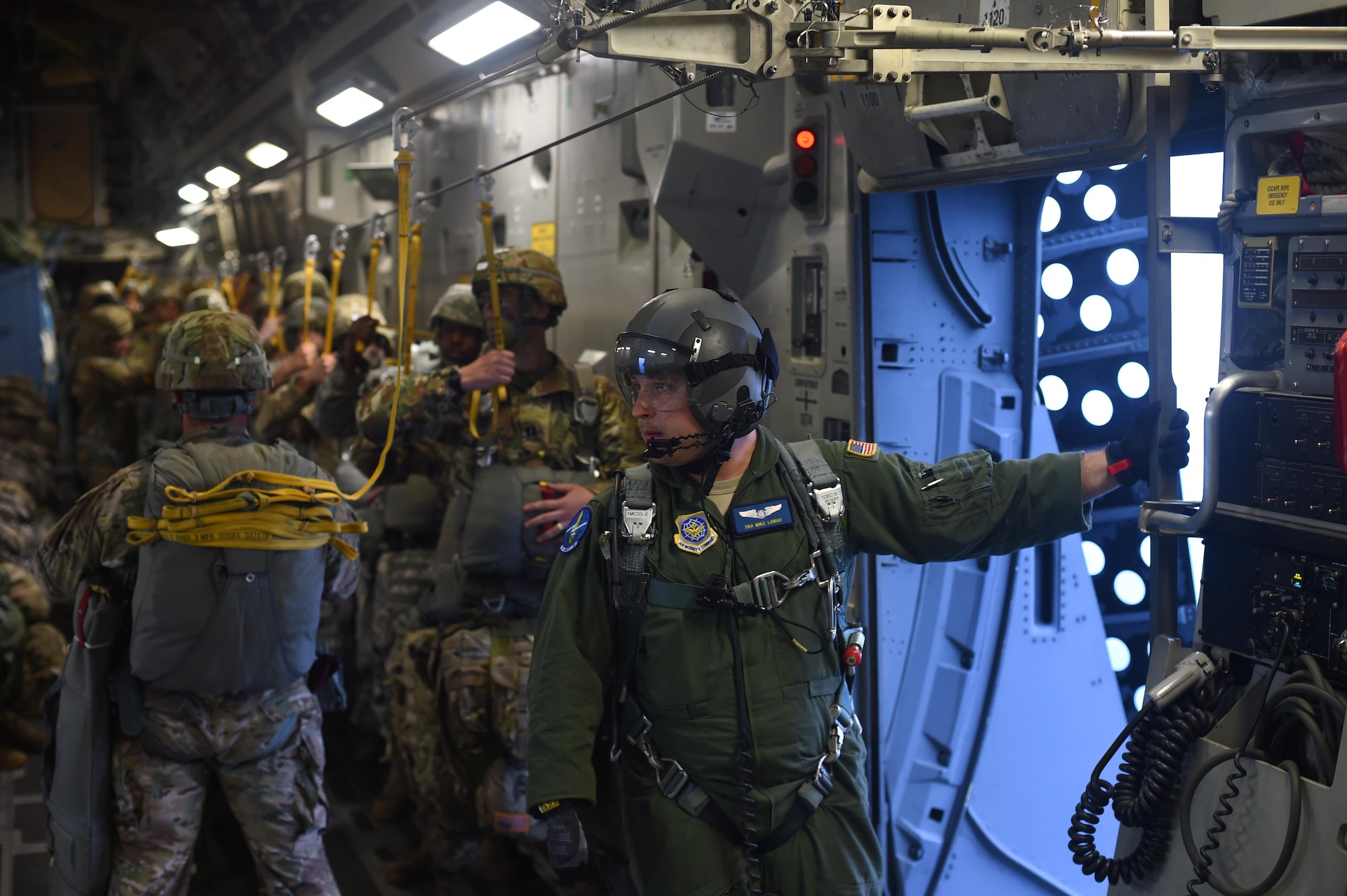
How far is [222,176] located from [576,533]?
839cm

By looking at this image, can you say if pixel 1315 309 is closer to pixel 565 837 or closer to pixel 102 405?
pixel 565 837

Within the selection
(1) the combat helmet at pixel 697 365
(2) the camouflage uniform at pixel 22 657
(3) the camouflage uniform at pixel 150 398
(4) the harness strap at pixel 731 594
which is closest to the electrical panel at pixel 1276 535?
(4) the harness strap at pixel 731 594

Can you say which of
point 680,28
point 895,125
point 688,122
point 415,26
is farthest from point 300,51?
point 680,28

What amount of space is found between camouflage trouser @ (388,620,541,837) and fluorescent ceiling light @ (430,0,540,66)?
7.53 ft

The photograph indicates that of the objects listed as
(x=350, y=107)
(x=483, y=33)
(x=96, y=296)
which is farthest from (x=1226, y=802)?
(x=96, y=296)

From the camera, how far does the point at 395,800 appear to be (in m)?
5.19

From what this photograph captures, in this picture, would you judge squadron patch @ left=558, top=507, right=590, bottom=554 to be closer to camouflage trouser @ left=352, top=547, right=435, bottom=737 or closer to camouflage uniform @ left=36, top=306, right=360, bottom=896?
camouflage uniform @ left=36, top=306, right=360, bottom=896

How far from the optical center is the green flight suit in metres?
2.48

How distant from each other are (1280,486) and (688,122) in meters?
2.42

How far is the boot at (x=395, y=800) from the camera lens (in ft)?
16.9

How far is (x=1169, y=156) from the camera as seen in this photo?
106 inches

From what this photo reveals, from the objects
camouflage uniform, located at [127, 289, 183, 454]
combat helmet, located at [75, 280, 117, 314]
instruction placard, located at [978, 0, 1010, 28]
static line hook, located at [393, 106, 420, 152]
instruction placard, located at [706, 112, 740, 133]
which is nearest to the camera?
instruction placard, located at [978, 0, 1010, 28]

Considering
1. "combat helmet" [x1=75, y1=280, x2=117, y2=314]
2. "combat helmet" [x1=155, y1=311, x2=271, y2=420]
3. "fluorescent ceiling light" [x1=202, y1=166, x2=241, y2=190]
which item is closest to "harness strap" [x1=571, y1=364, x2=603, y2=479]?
"combat helmet" [x1=155, y1=311, x2=271, y2=420]

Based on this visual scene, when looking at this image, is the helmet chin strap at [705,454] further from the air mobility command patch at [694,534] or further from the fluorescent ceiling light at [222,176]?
the fluorescent ceiling light at [222,176]
